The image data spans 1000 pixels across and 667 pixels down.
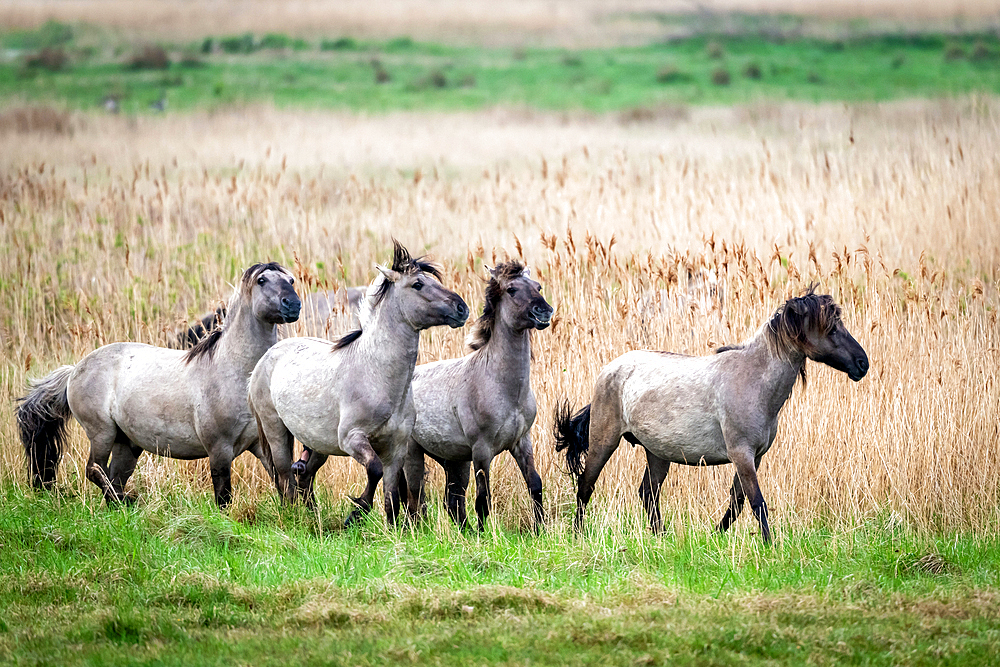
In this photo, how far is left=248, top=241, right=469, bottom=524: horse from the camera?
23.4 feet

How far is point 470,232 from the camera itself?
17.0m

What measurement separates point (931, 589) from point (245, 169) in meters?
21.9

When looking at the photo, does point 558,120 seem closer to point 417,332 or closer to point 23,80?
point 23,80

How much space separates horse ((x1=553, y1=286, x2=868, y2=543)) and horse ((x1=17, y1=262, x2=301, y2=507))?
8.08 ft

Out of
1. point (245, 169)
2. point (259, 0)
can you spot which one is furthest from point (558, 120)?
point (259, 0)

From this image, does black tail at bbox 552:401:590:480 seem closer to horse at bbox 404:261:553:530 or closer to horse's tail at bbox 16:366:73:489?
horse at bbox 404:261:553:530

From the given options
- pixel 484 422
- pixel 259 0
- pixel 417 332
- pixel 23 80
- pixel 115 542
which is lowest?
pixel 115 542

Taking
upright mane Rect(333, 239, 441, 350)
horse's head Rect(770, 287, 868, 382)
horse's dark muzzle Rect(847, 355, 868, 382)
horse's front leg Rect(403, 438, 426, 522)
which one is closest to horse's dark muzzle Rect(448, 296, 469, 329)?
upright mane Rect(333, 239, 441, 350)

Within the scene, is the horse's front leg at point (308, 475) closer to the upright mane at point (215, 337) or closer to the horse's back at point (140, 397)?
the horse's back at point (140, 397)

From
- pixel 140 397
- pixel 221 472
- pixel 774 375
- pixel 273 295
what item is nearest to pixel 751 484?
pixel 774 375

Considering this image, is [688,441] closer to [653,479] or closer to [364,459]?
[653,479]

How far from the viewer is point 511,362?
7.36m

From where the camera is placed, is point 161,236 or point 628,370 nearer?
point 628,370

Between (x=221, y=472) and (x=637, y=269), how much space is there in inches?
181
